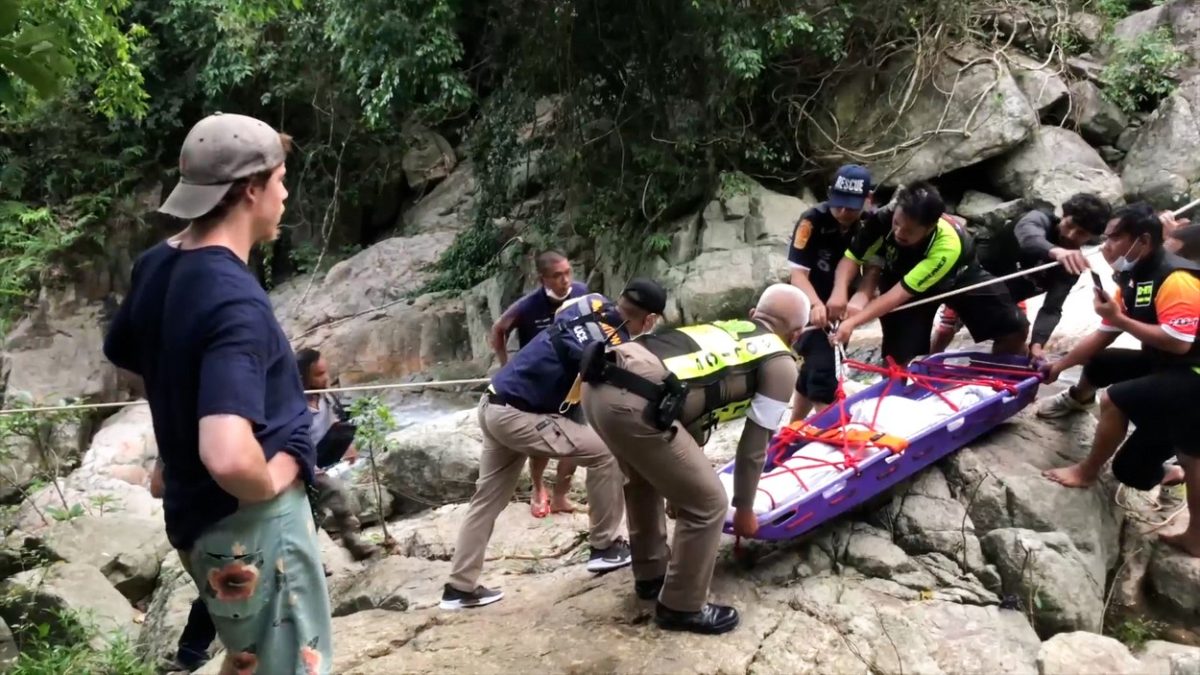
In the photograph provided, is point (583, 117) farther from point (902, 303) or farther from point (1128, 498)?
point (1128, 498)

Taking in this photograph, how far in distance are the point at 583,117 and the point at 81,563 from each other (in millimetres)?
7342

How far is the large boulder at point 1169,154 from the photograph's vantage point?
917 cm

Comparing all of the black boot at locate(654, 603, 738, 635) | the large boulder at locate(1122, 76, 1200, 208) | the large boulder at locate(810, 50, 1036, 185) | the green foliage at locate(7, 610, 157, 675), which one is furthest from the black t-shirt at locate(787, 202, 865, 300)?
the large boulder at locate(1122, 76, 1200, 208)

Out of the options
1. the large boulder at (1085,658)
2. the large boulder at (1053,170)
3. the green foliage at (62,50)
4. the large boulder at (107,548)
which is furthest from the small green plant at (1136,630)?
the large boulder at (1053,170)

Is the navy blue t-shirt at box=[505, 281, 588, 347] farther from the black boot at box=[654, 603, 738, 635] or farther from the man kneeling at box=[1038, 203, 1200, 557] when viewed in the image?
the man kneeling at box=[1038, 203, 1200, 557]

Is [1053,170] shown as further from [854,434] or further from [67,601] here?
[67,601]

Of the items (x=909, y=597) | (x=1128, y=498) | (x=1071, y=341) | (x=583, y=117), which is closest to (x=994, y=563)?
(x=909, y=597)

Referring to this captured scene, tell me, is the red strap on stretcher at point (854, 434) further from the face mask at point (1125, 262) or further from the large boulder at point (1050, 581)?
the face mask at point (1125, 262)

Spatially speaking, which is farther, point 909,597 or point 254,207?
point 909,597

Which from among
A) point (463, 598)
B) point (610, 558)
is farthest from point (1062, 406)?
point (463, 598)

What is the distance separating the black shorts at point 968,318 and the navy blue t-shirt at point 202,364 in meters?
3.63

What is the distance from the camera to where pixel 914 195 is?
164 inches

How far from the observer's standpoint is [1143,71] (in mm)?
9945

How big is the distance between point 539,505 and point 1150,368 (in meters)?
3.26
